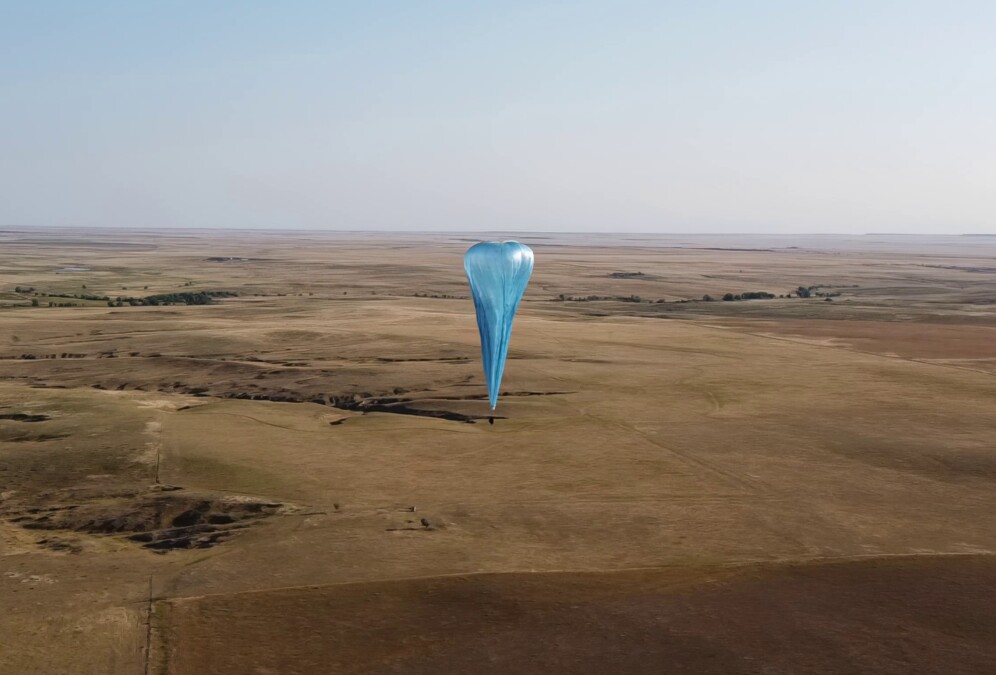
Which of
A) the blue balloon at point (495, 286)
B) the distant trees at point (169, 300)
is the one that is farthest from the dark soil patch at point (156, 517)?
the distant trees at point (169, 300)

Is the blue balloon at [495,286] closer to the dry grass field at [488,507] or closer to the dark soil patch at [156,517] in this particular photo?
the dry grass field at [488,507]

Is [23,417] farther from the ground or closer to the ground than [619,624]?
farther from the ground

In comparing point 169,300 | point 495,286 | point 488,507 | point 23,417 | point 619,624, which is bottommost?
point 619,624

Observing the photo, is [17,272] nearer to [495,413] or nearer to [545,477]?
[495,413]

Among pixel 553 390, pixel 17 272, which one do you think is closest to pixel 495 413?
pixel 553 390

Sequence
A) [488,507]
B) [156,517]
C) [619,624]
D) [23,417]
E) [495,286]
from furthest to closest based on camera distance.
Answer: [23,417], [495,286], [488,507], [156,517], [619,624]

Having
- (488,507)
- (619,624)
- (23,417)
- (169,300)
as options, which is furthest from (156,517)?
(169,300)

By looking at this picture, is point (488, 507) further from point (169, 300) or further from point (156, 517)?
point (169, 300)
